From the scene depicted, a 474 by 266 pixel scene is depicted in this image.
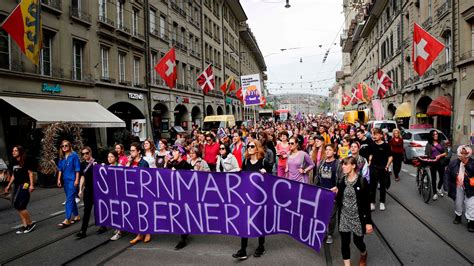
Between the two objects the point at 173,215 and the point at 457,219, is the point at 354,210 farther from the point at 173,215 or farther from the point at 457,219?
the point at 457,219

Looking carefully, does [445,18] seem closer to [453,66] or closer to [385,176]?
[453,66]

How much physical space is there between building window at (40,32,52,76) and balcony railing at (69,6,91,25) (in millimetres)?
1998

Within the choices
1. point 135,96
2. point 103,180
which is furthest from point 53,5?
point 103,180

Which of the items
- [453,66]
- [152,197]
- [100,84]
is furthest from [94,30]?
[453,66]

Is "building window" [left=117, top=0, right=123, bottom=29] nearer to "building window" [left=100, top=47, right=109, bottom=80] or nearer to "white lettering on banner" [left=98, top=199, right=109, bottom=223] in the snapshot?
"building window" [left=100, top=47, right=109, bottom=80]

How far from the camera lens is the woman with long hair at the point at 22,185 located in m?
6.40

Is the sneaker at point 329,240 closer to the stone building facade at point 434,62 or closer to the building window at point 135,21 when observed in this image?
the stone building facade at point 434,62

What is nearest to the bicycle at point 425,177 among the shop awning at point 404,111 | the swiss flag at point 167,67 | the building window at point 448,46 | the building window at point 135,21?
the swiss flag at point 167,67

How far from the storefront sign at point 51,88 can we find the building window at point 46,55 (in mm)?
644

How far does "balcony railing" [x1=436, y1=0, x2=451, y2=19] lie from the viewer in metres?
21.6

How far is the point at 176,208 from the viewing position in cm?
542

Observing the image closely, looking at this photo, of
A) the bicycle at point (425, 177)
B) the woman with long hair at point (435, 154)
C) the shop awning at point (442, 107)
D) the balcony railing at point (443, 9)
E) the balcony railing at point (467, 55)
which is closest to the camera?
the bicycle at point (425, 177)

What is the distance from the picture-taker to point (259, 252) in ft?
16.4

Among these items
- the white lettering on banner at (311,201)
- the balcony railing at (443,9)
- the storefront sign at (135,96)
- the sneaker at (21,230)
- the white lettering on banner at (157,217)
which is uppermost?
the balcony railing at (443,9)
